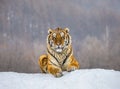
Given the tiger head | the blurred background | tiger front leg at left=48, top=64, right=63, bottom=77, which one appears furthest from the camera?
the blurred background

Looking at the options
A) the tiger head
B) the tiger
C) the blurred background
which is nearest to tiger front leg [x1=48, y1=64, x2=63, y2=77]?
the tiger

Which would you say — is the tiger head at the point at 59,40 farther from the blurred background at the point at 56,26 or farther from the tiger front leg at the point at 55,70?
the blurred background at the point at 56,26

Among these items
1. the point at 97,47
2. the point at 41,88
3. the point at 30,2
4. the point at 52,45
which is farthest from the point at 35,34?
the point at 41,88

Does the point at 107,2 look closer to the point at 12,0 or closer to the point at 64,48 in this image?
the point at 12,0

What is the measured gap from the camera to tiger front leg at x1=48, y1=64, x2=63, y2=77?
515cm

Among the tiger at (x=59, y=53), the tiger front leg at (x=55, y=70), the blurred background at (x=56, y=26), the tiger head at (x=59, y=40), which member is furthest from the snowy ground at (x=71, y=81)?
the blurred background at (x=56, y=26)

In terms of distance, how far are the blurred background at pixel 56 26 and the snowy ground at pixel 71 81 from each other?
6.23ft

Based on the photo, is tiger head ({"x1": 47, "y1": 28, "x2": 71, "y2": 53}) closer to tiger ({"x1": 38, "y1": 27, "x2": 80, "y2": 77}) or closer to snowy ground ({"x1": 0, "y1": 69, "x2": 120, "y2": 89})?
tiger ({"x1": 38, "y1": 27, "x2": 80, "y2": 77})

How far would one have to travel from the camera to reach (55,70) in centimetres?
526

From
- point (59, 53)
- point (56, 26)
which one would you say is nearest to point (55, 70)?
point (59, 53)

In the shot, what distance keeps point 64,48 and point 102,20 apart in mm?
1857

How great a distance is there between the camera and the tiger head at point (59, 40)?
5.31 m

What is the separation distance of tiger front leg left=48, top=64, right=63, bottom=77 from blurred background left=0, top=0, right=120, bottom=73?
65.9 inches

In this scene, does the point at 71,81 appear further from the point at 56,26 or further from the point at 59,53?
the point at 56,26
